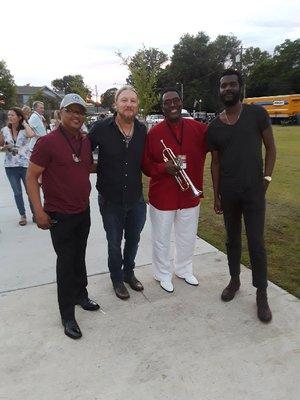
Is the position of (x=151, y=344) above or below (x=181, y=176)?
below

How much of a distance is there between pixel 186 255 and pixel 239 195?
103 cm

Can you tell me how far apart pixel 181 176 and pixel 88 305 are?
1488 millimetres

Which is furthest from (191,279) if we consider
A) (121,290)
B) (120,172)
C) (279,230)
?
(279,230)

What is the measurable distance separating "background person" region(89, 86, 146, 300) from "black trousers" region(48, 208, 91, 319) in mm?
375

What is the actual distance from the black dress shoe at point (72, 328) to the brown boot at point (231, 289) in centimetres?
139

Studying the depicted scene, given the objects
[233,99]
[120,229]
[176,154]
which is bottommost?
[120,229]

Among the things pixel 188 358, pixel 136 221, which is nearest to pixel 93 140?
pixel 136 221

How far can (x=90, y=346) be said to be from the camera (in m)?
3.04

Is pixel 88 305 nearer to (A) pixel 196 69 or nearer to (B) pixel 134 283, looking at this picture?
(B) pixel 134 283

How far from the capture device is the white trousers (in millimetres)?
3896

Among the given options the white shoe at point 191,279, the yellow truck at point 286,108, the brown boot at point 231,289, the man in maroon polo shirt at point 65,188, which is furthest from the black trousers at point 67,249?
the yellow truck at point 286,108

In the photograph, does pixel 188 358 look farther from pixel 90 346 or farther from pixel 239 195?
pixel 239 195

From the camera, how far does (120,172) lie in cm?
354

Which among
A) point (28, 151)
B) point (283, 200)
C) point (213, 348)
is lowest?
point (283, 200)
